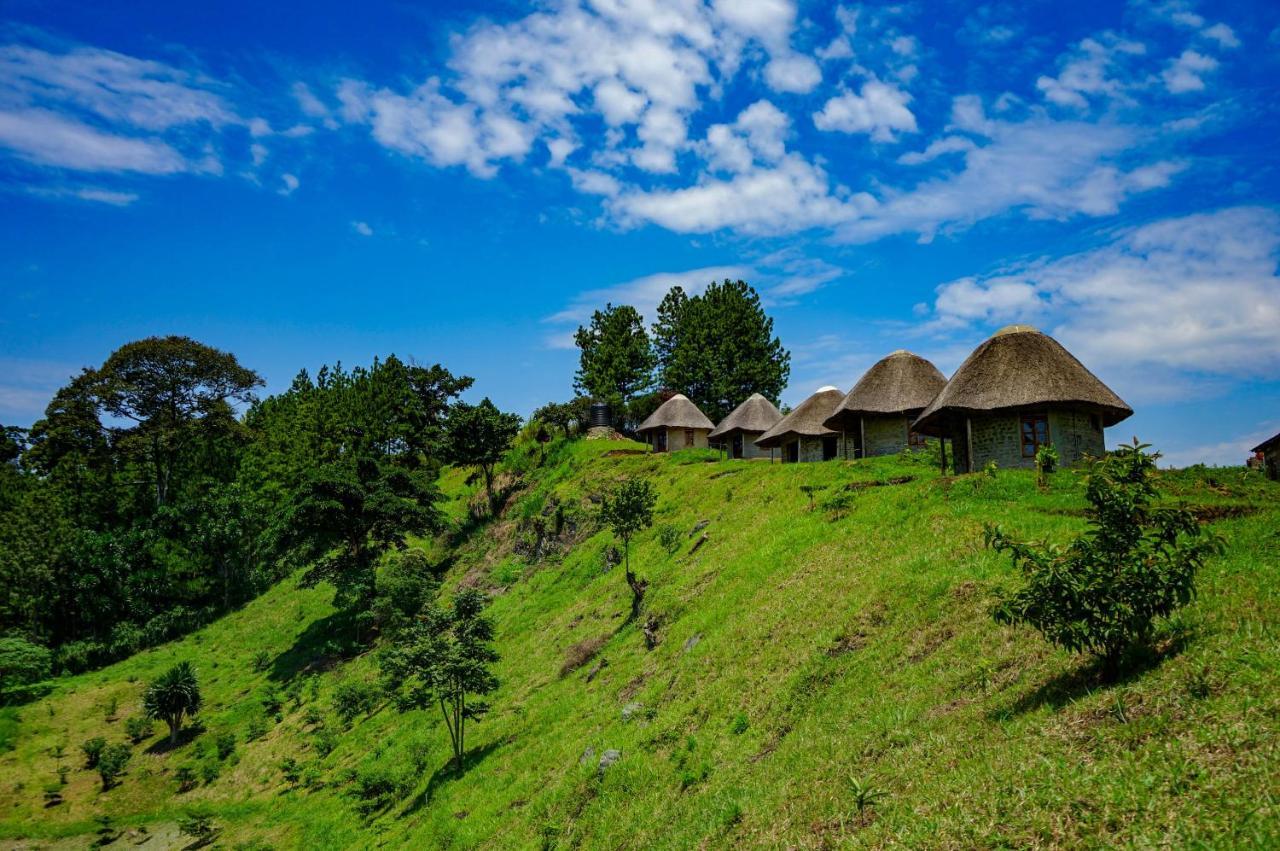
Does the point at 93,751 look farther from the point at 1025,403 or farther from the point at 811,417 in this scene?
the point at 1025,403

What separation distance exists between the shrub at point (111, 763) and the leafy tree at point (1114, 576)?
138 ft

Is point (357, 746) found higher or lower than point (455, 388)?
lower

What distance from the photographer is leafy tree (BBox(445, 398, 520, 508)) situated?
5338 centimetres

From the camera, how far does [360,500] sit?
45.6m

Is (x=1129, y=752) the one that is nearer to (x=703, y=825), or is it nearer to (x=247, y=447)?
(x=703, y=825)

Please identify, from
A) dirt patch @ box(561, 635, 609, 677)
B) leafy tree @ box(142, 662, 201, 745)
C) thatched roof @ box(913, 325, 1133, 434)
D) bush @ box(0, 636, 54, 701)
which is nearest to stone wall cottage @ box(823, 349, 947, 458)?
thatched roof @ box(913, 325, 1133, 434)

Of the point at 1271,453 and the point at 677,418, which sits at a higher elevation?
the point at 677,418

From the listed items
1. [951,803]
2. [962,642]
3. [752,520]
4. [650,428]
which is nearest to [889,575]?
[962,642]

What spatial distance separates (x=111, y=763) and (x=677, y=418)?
4303 centimetres

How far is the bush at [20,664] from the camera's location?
144ft

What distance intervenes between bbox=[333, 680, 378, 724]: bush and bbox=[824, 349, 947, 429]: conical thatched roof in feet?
92.9

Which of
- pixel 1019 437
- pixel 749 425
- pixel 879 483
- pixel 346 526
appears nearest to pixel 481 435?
pixel 346 526

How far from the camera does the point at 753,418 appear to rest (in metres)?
56.4

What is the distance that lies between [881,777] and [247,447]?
7117 cm
